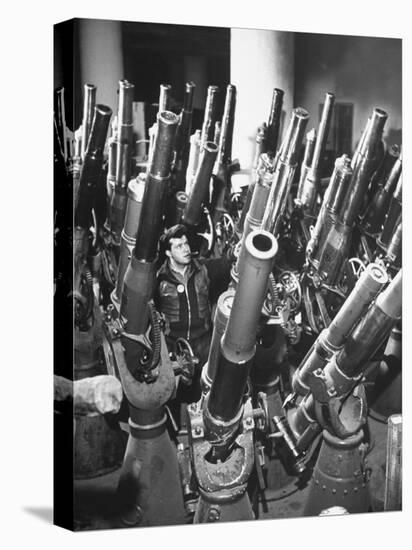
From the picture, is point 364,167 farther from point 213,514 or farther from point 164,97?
point 213,514

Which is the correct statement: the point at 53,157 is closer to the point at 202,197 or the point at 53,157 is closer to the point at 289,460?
the point at 202,197

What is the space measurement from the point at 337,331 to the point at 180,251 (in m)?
0.83

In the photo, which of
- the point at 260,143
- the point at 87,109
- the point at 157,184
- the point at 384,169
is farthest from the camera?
the point at 384,169

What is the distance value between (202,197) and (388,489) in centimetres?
164

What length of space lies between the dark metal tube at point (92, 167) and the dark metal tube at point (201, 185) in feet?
1.40

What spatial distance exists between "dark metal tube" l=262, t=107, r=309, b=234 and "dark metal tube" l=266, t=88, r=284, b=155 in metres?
0.05

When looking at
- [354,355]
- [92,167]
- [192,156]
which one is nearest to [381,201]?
[354,355]

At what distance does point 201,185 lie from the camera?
4391mm

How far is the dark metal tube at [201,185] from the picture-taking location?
4.37 metres

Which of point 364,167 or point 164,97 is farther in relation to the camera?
point 364,167

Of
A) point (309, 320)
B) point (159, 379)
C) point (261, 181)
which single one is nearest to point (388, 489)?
point (309, 320)

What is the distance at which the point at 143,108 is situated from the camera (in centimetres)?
423

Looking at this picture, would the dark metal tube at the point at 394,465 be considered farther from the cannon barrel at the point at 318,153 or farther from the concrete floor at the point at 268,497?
the cannon barrel at the point at 318,153

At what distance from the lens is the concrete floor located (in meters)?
4.25
